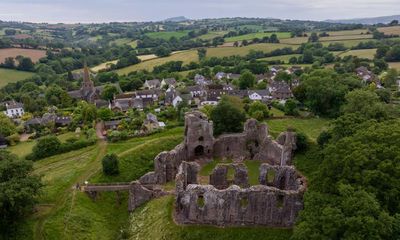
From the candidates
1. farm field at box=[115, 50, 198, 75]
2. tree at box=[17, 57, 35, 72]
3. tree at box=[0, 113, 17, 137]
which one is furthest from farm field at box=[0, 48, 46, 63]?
tree at box=[0, 113, 17, 137]

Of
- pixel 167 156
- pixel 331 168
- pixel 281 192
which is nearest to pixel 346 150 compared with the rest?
pixel 331 168

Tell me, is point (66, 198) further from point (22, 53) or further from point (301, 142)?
point (22, 53)

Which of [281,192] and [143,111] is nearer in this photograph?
[281,192]

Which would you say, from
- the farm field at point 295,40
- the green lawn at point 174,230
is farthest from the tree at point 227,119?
the farm field at point 295,40

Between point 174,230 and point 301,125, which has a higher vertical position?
Answer: point 301,125

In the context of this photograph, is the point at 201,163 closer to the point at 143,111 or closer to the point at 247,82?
the point at 143,111

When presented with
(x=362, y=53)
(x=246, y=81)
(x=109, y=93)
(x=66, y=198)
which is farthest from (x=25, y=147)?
(x=362, y=53)
